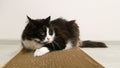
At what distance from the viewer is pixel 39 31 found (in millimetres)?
1633

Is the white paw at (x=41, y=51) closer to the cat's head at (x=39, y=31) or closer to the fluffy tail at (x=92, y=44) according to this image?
the cat's head at (x=39, y=31)

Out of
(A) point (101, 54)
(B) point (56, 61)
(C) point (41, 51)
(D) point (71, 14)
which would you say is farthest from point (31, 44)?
(D) point (71, 14)

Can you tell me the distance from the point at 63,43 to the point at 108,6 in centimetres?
80

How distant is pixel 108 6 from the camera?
232 cm

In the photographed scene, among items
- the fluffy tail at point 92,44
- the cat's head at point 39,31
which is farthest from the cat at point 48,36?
the fluffy tail at point 92,44

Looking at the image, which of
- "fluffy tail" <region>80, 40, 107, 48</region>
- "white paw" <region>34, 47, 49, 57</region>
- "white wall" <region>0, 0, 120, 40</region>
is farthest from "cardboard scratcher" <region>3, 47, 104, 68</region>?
"white wall" <region>0, 0, 120, 40</region>

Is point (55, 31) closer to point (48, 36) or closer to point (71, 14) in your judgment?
point (48, 36)

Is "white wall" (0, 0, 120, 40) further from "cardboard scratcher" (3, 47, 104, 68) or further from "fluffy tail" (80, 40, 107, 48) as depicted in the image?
"cardboard scratcher" (3, 47, 104, 68)

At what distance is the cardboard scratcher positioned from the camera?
1.50 meters

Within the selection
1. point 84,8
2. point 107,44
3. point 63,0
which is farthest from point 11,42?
point 107,44

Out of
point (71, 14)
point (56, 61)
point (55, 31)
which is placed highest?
point (71, 14)

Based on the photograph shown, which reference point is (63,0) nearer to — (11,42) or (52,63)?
(11,42)

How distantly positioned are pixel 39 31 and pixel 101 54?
607 mm

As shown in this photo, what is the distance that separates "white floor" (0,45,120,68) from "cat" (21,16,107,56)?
0.59 feet
